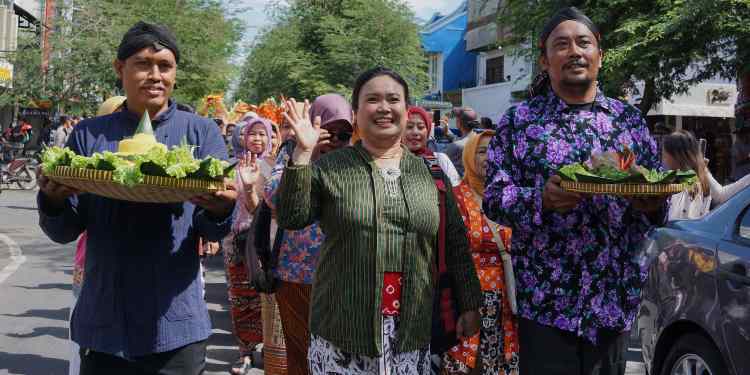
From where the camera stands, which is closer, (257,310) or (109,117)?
(109,117)

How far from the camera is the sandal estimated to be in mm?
6469

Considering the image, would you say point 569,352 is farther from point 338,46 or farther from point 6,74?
point 6,74

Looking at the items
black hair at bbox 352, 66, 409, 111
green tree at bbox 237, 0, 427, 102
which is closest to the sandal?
black hair at bbox 352, 66, 409, 111

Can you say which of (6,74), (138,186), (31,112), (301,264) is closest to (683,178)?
(138,186)

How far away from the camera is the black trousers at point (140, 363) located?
3.13 m

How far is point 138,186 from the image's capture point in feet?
8.95

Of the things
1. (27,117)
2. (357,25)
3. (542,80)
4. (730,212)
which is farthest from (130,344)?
(27,117)

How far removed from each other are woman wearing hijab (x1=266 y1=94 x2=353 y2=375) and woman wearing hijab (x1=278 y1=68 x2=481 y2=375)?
3.62 ft

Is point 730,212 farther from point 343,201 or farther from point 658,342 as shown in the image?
point 343,201

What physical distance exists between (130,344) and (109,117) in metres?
0.89

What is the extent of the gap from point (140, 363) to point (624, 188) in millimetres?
1867

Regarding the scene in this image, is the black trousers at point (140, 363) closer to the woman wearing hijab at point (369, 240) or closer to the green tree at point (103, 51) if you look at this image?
the woman wearing hijab at point (369, 240)

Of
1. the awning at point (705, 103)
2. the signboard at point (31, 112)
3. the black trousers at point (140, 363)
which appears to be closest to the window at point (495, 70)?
the awning at point (705, 103)

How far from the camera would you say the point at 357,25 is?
32500 mm
